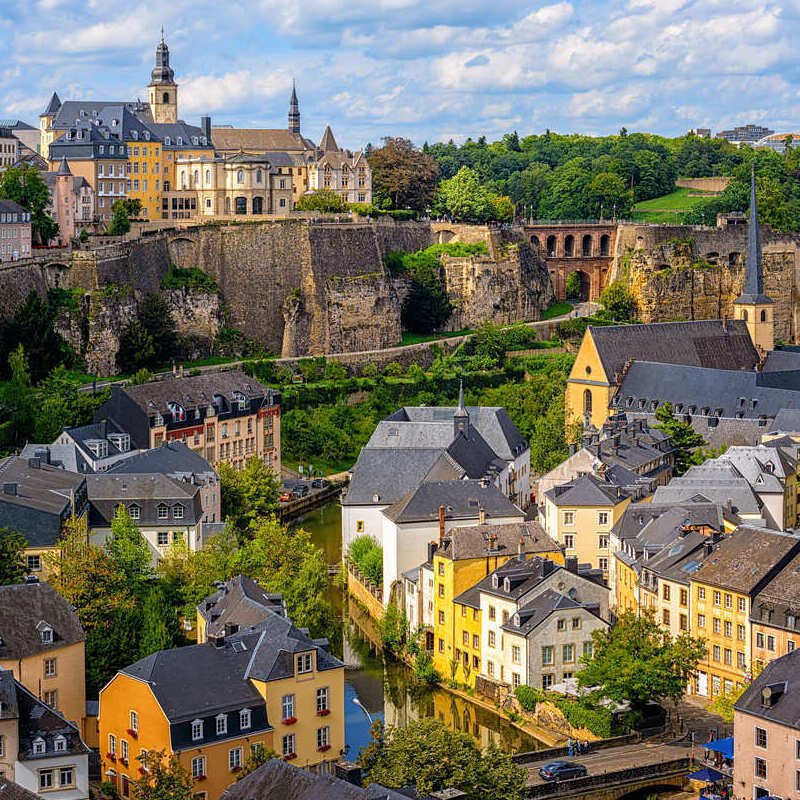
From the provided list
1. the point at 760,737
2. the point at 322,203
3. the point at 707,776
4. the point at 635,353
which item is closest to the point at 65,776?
the point at 707,776

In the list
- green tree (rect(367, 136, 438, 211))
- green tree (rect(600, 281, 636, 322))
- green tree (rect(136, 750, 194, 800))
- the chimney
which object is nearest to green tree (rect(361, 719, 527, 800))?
the chimney

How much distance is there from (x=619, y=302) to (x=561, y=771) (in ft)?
199

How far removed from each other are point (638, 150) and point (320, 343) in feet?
166

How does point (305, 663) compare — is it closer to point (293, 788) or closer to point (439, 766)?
point (439, 766)

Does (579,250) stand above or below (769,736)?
above

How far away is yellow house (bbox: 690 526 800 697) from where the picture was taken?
43.1 metres

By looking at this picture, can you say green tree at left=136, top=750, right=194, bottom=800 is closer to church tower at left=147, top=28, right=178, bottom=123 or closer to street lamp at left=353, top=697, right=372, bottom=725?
street lamp at left=353, top=697, right=372, bottom=725

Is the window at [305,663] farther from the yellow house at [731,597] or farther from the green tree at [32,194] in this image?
the green tree at [32,194]

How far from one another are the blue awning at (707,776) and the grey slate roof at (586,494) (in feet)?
46.4

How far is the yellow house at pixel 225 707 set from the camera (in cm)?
3531

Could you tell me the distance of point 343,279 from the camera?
88500mm

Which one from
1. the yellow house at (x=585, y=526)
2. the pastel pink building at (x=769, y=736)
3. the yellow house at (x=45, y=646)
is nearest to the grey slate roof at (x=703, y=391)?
the yellow house at (x=585, y=526)

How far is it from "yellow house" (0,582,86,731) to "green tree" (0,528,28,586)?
3.88 metres

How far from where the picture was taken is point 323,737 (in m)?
38.0
